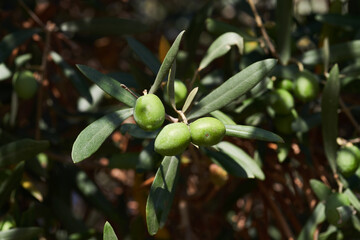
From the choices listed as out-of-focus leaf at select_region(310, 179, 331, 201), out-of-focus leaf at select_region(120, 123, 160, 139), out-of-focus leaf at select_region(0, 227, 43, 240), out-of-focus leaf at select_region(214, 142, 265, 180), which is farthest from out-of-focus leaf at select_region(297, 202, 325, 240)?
out-of-focus leaf at select_region(0, 227, 43, 240)

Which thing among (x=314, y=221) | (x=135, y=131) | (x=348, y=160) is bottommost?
(x=314, y=221)

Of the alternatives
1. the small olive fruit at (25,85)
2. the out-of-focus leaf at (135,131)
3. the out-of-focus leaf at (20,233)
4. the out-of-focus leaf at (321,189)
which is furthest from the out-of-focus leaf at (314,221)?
the small olive fruit at (25,85)

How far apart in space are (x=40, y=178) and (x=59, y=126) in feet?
0.82

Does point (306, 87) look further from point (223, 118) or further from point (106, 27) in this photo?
point (106, 27)

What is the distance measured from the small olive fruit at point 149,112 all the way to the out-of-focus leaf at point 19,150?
345mm

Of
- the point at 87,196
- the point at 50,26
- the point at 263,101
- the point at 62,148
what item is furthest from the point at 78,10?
the point at 263,101

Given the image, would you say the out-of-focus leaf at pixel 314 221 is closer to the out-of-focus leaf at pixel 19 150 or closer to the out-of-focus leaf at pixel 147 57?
the out-of-focus leaf at pixel 147 57

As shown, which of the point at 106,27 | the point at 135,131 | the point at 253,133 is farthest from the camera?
the point at 106,27

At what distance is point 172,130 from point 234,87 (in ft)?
0.63

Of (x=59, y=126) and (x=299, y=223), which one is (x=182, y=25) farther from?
(x=299, y=223)

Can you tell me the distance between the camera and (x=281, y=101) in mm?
1011

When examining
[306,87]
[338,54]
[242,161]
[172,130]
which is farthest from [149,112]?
[338,54]

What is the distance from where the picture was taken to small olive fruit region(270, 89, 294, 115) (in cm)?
101

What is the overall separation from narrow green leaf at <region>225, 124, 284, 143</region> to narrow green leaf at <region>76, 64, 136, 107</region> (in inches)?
7.3
